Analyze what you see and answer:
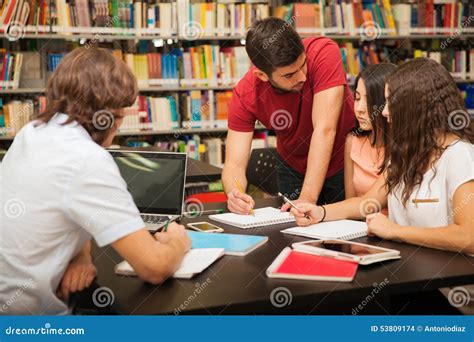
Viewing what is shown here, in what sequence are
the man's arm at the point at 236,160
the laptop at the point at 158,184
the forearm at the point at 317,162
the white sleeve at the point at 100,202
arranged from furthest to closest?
the man's arm at the point at 236,160
the forearm at the point at 317,162
the laptop at the point at 158,184
the white sleeve at the point at 100,202

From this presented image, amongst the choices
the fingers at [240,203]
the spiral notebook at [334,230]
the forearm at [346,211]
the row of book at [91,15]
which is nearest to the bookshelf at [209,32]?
the row of book at [91,15]

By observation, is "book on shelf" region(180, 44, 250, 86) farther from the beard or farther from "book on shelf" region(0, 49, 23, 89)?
the beard

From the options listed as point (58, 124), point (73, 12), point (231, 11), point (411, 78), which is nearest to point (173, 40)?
point (231, 11)

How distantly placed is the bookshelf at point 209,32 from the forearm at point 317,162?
8.57 ft

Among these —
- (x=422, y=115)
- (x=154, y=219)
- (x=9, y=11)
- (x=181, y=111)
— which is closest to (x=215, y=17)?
(x=181, y=111)

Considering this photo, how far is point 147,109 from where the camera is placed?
4.84 m

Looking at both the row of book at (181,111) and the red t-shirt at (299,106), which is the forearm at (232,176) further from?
the row of book at (181,111)

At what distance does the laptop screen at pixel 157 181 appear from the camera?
7.06 ft

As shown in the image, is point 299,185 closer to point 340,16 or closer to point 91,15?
point 91,15

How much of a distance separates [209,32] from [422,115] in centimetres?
336

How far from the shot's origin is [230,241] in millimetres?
1758

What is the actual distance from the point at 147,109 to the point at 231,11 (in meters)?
1.13
